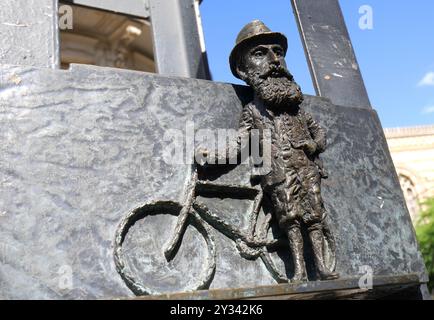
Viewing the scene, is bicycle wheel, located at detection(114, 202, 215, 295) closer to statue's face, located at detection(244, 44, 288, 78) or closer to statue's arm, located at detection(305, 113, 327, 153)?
statue's arm, located at detection(305, 113, 327, 153)

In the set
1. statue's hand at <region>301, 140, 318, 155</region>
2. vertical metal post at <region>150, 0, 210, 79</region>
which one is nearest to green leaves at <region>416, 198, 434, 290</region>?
vertical metal post at <region>150, 0, 210, 79</region>

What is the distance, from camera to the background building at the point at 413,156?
782 inches

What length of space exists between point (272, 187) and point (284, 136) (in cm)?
29

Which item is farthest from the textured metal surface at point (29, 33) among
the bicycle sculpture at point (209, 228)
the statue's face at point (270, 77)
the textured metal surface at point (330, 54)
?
the textured metal surface at point (330, 54)

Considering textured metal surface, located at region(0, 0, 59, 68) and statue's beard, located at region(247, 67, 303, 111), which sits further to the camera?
statue's beard, located at region(247, 67, 303, 111)

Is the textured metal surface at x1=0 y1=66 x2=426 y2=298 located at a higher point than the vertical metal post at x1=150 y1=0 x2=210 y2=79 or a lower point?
lower

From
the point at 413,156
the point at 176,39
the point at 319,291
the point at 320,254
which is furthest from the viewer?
the point at 413,156

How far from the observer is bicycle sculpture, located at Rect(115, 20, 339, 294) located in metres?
2.39

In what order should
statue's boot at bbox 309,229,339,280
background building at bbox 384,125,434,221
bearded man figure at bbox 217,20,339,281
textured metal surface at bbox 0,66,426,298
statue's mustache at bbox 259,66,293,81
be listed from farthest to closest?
background building at bbox 384,125,434,221
statue's mustache at bbox 259,66,293,81
bearded man figure at bbox 217,20,339,281
statue's boot at bbox 309,229,339,280
textured metal surface at bbox 0,66,426,298

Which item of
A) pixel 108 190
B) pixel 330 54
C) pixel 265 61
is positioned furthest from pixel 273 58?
pixel 108 190

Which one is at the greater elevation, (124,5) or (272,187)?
(124,5)

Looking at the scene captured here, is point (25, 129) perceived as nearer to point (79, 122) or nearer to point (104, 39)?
point (79, 122)

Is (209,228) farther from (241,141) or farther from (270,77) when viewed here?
(270,77)

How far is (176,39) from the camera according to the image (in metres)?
3.48
